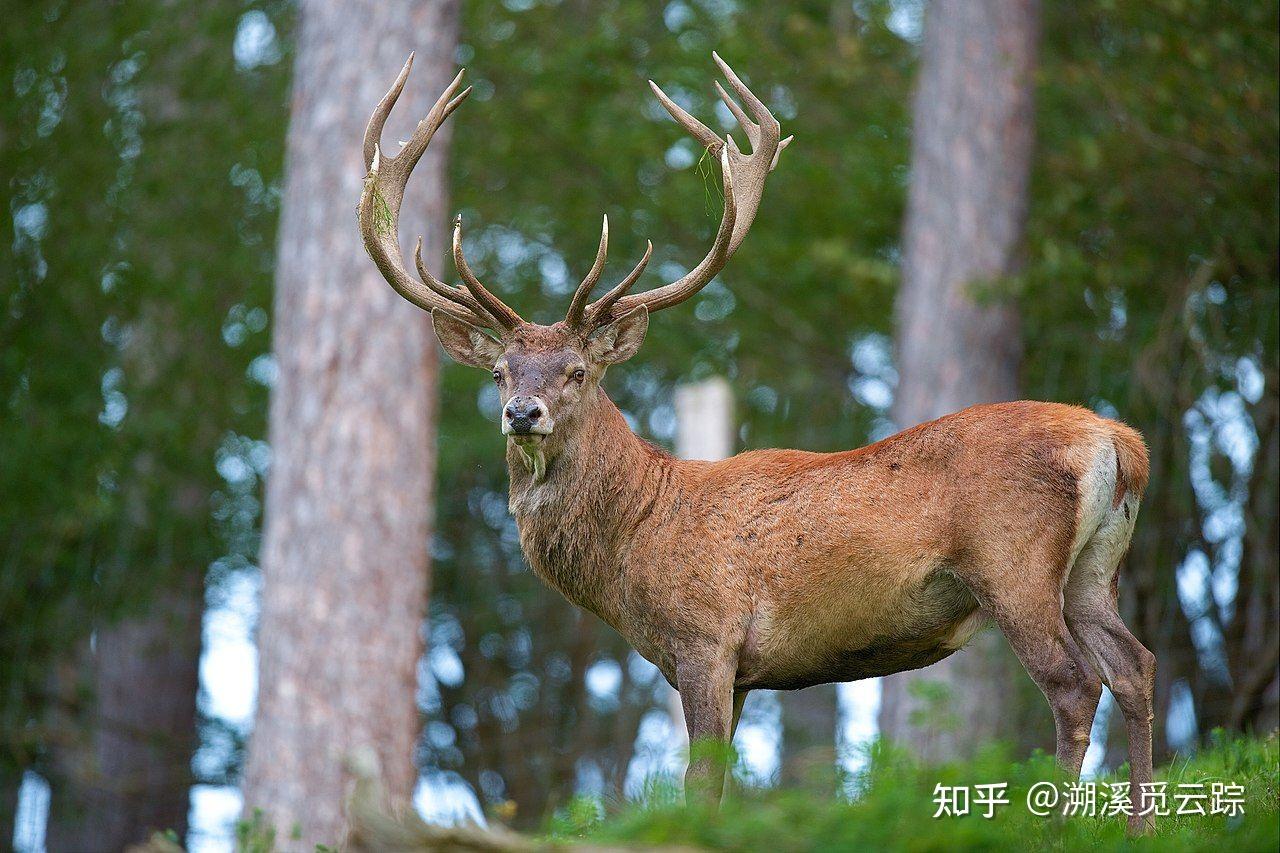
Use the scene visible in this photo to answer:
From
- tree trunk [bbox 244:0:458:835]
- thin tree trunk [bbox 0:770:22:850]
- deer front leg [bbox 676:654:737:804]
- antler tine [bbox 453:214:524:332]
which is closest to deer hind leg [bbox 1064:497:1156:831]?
deer front leg [bbox 676:654:737:804]

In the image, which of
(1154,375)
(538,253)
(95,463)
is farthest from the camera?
(538,253)

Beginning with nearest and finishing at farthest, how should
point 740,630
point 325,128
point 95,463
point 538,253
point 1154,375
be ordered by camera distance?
point 740,630 < point 325,128 < point 1154,375 < point 95,463 < point 538,253

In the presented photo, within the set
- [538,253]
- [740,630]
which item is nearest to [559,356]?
[740,630]

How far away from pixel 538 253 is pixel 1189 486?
7608 mm

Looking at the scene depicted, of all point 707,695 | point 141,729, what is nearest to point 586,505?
point 707,695

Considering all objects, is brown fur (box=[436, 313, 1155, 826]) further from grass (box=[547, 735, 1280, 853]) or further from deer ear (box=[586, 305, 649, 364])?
grass (box=[547, 735, 1280, 853])

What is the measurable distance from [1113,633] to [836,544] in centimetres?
111

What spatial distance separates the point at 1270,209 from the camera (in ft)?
33.5

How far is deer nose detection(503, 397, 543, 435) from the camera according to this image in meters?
5.70

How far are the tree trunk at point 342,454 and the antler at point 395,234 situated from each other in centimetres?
303

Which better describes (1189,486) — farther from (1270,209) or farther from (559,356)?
(559,356)

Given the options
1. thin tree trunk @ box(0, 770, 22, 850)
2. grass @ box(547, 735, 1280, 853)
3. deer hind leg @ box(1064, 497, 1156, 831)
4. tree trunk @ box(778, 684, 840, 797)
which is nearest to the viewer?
grass @ box(547, 735, 1280, 853)

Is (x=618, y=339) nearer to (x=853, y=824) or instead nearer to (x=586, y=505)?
(x=586, y=505)

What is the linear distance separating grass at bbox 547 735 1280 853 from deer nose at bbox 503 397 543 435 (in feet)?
4.87
